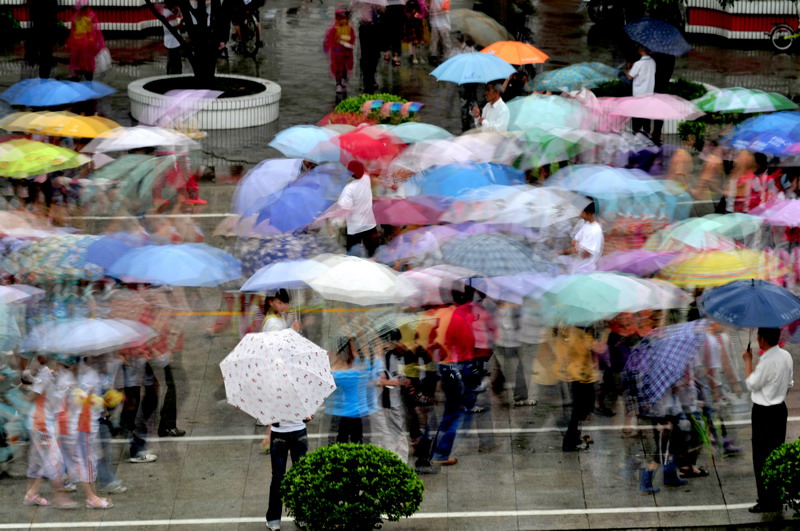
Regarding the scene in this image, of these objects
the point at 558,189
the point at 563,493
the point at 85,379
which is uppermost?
the point at 558,189

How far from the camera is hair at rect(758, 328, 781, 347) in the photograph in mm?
11477

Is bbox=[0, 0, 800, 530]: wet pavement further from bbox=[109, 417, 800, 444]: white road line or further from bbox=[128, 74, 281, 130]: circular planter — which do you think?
bbox=[128, 74, 281, 130]: circular planter

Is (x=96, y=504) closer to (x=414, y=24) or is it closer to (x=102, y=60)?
(x=102, y=60)

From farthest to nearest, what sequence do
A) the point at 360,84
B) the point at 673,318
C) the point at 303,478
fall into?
1. the point at 360,84
2. the point at 673,318
3. the point at 303,478

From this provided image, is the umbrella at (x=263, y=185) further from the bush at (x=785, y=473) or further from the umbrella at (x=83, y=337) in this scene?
the bush at (x=785, y=473)

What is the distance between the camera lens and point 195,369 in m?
14.5

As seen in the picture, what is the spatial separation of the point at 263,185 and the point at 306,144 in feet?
4.12

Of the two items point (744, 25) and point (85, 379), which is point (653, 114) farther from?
point (744, 25)

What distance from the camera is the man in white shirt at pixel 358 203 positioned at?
600 inches

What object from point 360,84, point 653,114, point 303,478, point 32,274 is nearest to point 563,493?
point 303,478

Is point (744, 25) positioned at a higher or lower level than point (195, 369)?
higher

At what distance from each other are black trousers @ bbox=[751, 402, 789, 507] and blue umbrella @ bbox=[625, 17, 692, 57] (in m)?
9.60

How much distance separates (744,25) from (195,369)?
60.8 feet

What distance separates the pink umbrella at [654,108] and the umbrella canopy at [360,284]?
6.10 metres
